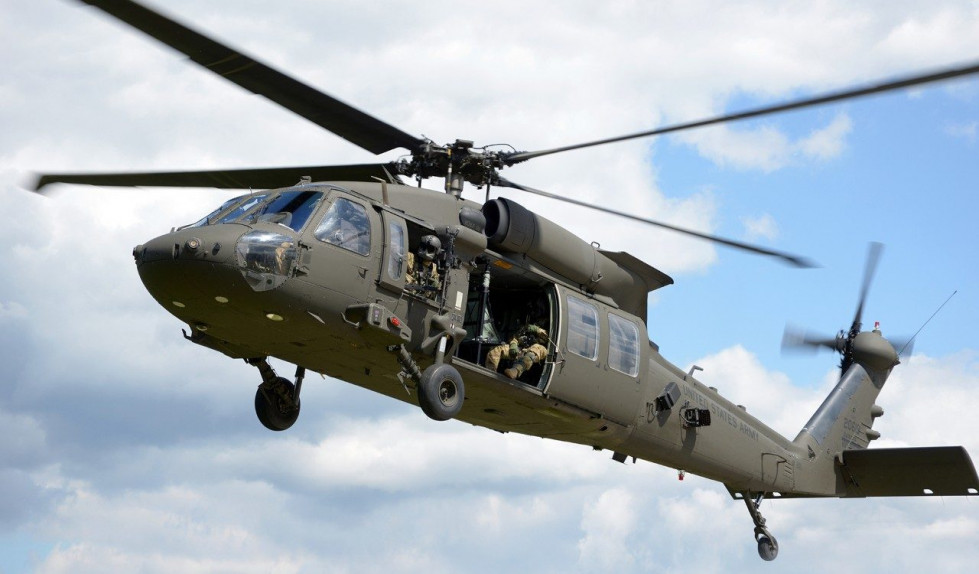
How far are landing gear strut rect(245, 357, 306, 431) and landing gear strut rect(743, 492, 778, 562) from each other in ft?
25.3

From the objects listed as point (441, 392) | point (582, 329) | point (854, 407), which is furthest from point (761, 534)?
point (441, 392)

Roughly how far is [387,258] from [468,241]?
125 centimetres

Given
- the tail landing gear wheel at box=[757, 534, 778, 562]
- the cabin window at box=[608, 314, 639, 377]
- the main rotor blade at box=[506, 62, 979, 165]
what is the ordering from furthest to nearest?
the tail landing gear wheel at box=[757, 534, 778, 562], the cabin window at box=[608, 314, 639, 377], the main rotor blade at box=[506, 62, 979, 165]

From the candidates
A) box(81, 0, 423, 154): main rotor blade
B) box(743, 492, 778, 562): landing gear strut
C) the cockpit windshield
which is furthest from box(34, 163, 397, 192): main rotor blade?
box(743, 492, 778, 562): landing gear strut

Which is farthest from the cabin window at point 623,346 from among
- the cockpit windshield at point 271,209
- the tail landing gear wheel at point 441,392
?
the cockpit windshield at point 271,209

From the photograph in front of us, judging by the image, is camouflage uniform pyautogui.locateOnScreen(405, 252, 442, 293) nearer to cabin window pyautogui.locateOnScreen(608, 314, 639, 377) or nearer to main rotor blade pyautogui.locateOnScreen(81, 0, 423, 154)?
main rotor blade pyautogui.locateOnScreen(81, 0, 423, 154)

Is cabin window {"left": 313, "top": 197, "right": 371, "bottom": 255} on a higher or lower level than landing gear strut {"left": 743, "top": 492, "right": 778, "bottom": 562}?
higher

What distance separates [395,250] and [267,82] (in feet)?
7.59

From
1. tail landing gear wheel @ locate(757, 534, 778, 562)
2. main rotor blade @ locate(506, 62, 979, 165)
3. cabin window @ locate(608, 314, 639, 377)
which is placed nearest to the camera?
main rotor blade @ locate(506, 62, 979, 165)

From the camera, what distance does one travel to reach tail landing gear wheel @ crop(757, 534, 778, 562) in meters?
17.7

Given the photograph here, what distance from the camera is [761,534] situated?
17859 mm

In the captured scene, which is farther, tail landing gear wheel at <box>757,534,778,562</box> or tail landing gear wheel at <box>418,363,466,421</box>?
tail landing gear wheel at <box>757,534,778,562</box>

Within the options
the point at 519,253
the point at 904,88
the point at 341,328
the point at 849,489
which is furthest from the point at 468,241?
the point at 849,489

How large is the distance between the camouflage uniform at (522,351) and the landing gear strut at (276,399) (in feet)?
7.90
